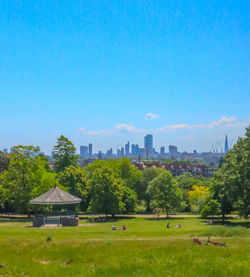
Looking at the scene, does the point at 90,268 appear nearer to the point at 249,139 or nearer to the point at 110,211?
→ the point at 249,139

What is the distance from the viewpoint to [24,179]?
154 ft

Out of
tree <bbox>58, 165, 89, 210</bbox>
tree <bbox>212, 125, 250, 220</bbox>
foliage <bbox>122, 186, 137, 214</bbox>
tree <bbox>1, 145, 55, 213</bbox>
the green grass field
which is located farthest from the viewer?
tree <bbox>58, 165, 89, 210</bbox>

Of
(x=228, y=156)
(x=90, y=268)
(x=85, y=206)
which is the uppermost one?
(x=228, y=156)

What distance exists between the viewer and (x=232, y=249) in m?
15.1

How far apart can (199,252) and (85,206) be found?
44.2 m

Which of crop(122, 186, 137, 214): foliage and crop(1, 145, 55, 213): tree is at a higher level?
crop(1, 145, 55, 213): tree

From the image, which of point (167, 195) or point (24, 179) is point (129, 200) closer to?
point (167, 195)

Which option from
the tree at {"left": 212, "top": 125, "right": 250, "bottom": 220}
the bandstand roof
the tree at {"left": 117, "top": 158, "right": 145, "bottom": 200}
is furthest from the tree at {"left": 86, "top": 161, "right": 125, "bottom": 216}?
the tree at {"left": 212, "top": 125, "right": 250, "bottom": 220}

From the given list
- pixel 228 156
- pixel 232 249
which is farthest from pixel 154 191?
pixel 232 249

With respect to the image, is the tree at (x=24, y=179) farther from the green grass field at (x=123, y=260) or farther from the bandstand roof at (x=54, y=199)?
the green grass field at (x=123, y=260)

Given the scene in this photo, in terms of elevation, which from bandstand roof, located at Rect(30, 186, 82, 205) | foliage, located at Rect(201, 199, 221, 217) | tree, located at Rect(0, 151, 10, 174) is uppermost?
tree, located at Rect(0, 151, 10, 174)

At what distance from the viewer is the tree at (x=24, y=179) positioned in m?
45.8

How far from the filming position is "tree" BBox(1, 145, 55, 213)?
1801 inches

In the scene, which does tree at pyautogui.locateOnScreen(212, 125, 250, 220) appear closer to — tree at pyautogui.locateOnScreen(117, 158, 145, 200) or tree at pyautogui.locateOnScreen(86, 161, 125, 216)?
tree at pyautogui.locateOnScreen(86, 161, 125, 216)
